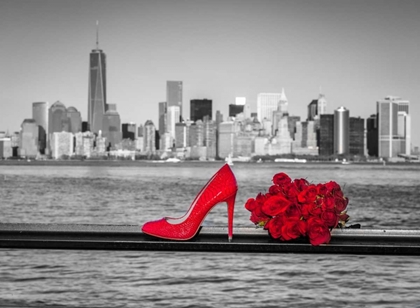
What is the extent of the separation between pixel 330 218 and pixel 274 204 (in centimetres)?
27

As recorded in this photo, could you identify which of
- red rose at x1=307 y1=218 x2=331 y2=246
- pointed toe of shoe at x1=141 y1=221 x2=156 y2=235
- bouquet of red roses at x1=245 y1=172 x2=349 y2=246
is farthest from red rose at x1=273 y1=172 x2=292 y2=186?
pointed toe of shoe at x1=141 y1=221 x2=156 y2=235

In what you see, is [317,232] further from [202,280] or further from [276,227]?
[202,280]

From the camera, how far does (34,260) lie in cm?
923

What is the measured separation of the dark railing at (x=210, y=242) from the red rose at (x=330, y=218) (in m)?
0.07

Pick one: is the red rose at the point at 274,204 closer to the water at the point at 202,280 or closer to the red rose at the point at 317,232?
the red rose at the point at 317,232

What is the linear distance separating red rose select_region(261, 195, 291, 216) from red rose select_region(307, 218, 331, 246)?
0.69 ft

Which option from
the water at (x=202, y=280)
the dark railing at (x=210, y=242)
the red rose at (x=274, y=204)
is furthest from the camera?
the water at (x=202, y=280)

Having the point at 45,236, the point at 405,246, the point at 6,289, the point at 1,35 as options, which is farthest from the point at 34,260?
the point at 1,35

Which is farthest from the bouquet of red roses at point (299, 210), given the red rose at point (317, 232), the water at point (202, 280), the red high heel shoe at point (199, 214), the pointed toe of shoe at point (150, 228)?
the water at point (202, 280)

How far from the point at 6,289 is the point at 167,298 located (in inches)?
62.8

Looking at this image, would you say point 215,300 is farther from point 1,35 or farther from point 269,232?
point 1,35

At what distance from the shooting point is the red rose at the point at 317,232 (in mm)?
3314

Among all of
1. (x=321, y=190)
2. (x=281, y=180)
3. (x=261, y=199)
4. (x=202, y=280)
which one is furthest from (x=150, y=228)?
(x=202, y=280)

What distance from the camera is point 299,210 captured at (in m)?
3.51
